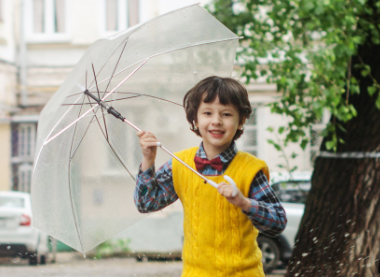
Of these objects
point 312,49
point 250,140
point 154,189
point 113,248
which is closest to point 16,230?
point 113,248

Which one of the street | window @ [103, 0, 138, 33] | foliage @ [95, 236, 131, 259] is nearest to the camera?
the street

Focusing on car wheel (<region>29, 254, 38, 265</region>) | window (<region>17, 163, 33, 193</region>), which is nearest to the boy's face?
car wheel (<region>29, 254, 38, 265</region>)

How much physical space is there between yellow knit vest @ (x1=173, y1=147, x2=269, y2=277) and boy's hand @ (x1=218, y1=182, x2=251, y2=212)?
0.15 meters

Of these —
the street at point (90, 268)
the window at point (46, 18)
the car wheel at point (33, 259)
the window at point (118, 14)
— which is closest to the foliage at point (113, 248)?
the street at point (90, 268)

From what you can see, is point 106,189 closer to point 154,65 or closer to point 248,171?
point 154,65

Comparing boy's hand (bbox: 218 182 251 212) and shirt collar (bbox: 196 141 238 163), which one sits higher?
shirt collar (bbox: 196 141 238 163)

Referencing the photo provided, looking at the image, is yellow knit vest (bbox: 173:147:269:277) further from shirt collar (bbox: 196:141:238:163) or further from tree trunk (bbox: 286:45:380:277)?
tree trunk (bbox: 286:45:380:277)

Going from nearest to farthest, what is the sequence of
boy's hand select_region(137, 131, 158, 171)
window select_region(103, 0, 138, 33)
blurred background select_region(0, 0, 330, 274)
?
boy's hand select_region(137, 131, 158, 171)
blurred background select_region(0, 0, 330, 274)
window select_region(103, 0, 138, 33)

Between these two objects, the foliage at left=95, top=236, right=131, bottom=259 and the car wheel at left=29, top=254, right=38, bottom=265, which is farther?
the foliage at left=95, top=236, right=131, bottom=259

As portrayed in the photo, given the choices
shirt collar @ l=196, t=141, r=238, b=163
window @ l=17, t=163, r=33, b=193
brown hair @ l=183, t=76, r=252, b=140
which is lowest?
window @ l=17, t=163, r=33, b=193

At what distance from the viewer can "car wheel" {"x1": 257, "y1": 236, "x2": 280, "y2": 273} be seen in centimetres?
1005

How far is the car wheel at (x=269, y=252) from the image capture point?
10.1m

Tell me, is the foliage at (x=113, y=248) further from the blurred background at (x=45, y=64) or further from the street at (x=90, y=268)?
the blurred background at (x=45, y=64)

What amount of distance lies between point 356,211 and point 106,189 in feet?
9.89
